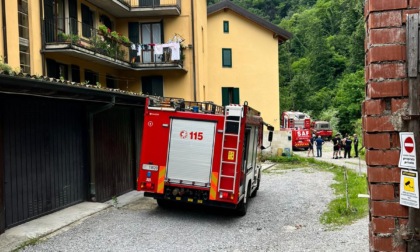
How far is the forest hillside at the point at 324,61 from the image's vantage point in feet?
167

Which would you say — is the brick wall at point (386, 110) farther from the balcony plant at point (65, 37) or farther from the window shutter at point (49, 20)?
the window shutter at point (49, 20)

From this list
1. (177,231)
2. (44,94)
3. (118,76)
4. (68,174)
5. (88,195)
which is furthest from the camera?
(118,76)

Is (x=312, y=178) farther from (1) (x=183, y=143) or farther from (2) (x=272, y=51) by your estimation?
(2) (x=272, y=51)

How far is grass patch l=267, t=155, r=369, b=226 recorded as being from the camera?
→ 10891 millimetres

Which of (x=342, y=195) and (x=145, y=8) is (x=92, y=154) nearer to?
(x=342, y=195)

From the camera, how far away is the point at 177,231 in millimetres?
9836

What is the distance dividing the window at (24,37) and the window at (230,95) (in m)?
16.0

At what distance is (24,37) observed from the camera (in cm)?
1617

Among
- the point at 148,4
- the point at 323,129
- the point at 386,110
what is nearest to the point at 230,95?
the point at 148,4

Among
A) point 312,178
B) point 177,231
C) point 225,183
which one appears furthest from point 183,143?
point 312,178

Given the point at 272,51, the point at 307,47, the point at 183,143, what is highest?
the point at 307,47

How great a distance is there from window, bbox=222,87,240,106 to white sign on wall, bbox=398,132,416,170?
27553 millimetres

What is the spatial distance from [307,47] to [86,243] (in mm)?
71731

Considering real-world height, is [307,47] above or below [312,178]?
above
